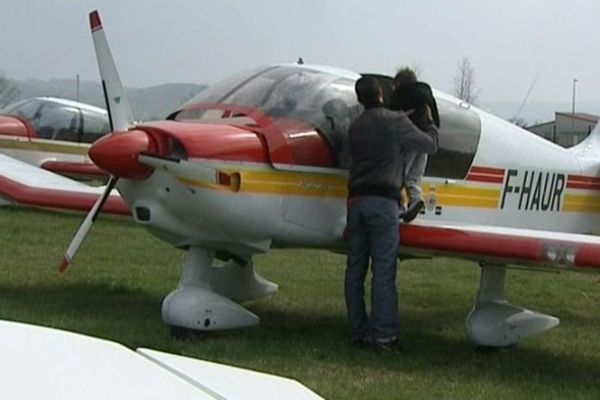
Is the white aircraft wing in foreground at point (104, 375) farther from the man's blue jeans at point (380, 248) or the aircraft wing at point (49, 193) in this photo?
the aircraft wing at point (49, 193)

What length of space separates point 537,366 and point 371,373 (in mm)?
1235

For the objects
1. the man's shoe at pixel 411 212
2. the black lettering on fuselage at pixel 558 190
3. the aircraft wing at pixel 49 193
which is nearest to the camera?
the man's shoe at pixel 411 212

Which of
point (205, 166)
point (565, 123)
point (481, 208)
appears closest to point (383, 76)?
point (481, 208)

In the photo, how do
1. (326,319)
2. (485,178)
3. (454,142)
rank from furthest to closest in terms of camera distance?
(326,319)
(485,178)
(454,142)

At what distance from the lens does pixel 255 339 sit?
664cm

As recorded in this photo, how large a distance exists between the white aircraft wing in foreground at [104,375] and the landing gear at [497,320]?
4836 mm

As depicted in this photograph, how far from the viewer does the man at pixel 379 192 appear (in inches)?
253

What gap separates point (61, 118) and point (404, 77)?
1142 cm

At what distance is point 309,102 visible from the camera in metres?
6.68

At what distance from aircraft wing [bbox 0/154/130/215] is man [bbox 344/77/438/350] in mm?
2506

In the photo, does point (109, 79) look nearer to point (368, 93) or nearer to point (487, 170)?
point (368, 93)

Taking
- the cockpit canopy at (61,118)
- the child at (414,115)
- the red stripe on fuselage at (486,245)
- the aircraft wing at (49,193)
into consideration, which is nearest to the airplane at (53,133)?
the cockpit canopy at (61,118)

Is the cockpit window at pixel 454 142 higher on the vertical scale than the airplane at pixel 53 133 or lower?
higher

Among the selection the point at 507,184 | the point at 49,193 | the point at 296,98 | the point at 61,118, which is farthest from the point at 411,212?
the point at 61,118
